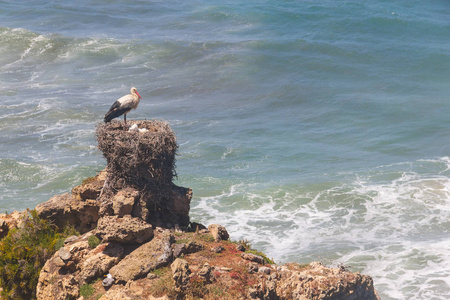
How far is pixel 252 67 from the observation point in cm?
4609

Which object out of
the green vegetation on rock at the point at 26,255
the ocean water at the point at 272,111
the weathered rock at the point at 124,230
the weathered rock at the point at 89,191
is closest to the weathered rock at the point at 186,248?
the weathered rock at the point at 124,230

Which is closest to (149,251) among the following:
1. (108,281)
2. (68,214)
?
(108,281)

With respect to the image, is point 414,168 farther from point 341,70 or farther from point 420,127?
point 341,70

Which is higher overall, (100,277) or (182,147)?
(100,277)

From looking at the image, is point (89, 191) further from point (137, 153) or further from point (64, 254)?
point (137, 153)

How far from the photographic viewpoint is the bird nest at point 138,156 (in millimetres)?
13758

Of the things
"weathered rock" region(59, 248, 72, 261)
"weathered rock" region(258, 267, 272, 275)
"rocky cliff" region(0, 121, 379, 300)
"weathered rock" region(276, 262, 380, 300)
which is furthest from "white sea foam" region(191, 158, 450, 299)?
"weathered rock" region(59, 248, 72, 261)

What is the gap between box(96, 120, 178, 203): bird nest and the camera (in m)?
13.8

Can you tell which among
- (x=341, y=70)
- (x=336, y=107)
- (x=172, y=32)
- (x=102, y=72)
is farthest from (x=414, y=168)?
(x=172, y=32)

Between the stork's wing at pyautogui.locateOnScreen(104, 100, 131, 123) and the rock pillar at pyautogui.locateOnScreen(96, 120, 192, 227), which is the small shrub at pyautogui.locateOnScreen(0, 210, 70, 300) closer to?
the rock pillar at pyautogui.locateOnScreen(96, 120, 192, 227)

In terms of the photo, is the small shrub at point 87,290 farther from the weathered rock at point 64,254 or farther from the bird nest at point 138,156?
the bird nest at point 138,156

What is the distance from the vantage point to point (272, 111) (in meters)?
38.5

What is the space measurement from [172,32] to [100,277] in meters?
44.0

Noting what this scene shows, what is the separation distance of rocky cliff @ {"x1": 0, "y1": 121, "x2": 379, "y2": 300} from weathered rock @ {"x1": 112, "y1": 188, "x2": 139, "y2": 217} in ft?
0.08
